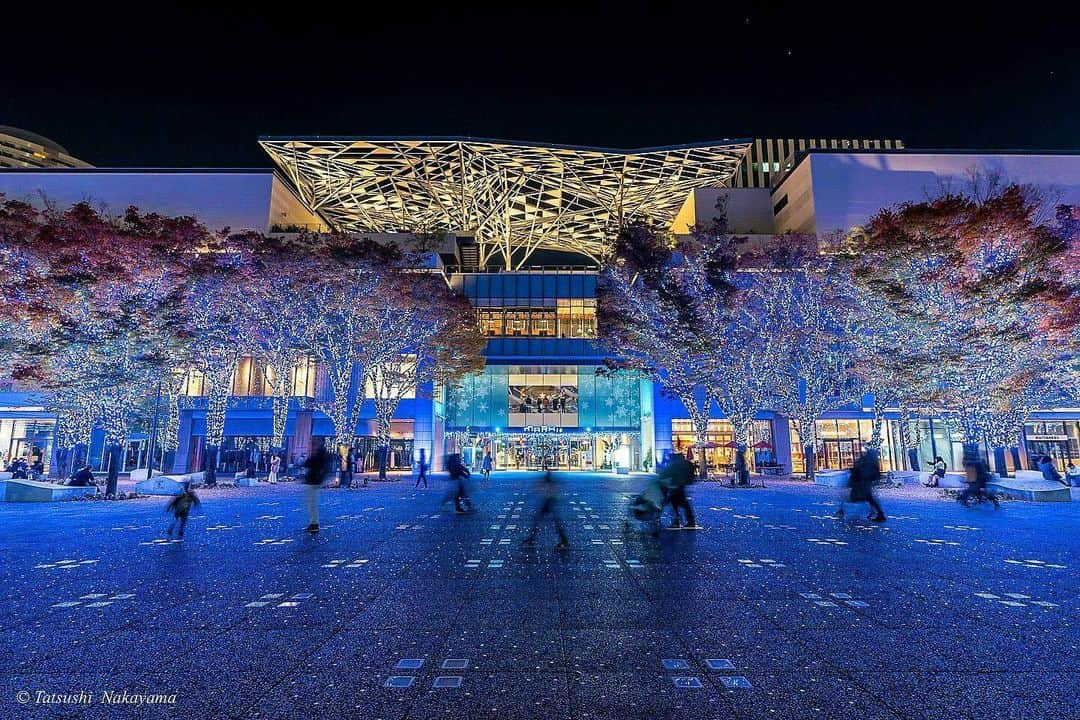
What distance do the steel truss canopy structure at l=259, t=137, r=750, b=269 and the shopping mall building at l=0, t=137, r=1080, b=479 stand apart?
21cm

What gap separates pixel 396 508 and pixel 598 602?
11959mm

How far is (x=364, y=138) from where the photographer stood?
140ft

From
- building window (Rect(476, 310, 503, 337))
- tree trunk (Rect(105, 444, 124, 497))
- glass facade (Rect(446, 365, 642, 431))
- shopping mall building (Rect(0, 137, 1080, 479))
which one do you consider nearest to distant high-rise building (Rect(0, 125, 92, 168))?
shopping mall building (Rect(0, 137, 1080, 479))

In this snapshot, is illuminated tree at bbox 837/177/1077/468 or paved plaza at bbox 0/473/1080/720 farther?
illuminated tree at bbox 837/177/1077/468

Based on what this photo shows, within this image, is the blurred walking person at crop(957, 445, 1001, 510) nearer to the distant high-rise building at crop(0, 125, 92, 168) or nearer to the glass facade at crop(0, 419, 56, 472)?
the glass facade at crop(0, 419, 56, 472)

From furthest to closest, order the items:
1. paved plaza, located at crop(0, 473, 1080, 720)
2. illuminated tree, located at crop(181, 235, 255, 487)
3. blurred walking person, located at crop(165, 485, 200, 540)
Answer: illuminated tree, located at crop(181, 235, 255, 487) < blurred walking person, located at crop(165, 485, 200, 540) < paved plaza, located at crop(0, 473, 1080, 720)

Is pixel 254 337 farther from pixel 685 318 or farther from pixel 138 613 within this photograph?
pixel 138 613

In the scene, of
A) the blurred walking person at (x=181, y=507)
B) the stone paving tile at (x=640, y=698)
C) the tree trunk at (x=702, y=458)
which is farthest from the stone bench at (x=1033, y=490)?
the blurred walking person at (x=181, y=507)

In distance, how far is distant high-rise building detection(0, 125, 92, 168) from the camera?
363 feet

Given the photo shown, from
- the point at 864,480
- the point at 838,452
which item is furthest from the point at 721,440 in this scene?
the point at 864,480

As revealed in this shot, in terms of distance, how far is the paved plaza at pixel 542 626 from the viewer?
3490 mm

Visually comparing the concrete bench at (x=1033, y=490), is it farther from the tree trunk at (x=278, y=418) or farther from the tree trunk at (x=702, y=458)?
the tree trunk at (x=278, y=418)

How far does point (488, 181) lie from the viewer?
4769cm

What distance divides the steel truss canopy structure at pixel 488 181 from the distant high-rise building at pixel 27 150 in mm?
93366
